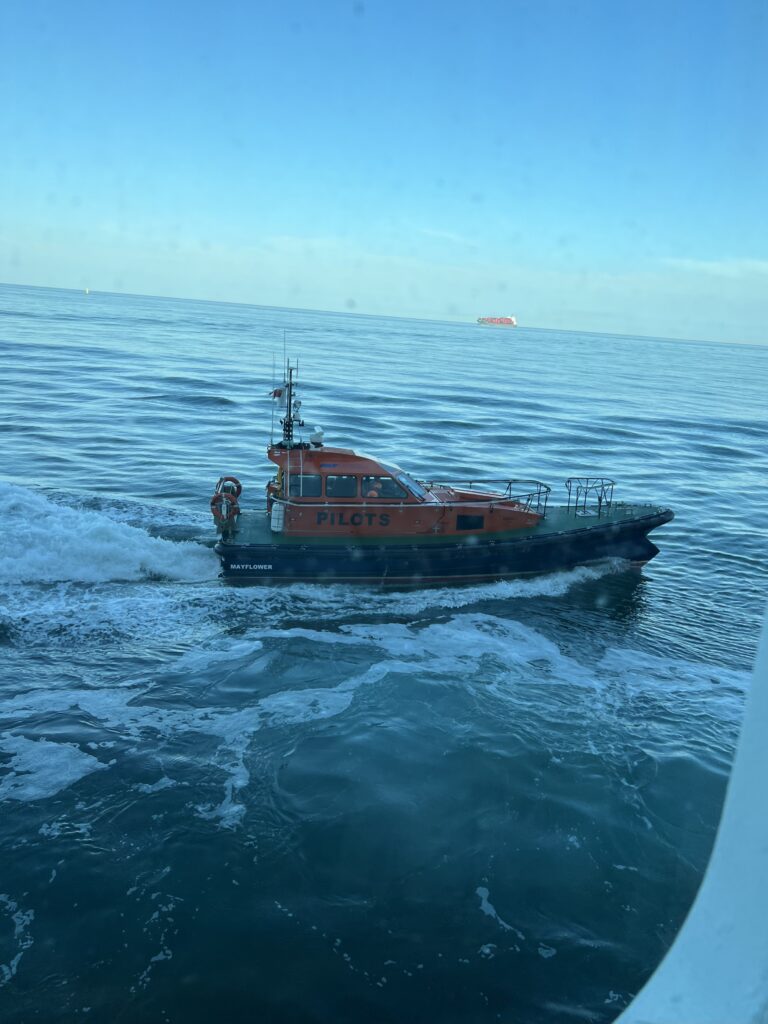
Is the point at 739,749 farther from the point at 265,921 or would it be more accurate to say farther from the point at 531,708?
the point at 531,708

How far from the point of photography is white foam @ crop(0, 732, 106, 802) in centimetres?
768

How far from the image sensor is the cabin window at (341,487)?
1406 cm

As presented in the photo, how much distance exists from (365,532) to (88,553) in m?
5.38

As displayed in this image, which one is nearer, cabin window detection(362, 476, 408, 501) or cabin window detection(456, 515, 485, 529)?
cabin window detection(362, 476, 408, 501)

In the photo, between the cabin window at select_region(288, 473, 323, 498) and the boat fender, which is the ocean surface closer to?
the boat fender

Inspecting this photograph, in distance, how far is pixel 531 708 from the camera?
9875 millimetres

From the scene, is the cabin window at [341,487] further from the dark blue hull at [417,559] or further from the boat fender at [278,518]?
the dark blue hull at [417,559]

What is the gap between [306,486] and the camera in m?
14.0

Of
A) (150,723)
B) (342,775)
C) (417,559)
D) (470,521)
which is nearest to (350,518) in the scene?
(417,559)

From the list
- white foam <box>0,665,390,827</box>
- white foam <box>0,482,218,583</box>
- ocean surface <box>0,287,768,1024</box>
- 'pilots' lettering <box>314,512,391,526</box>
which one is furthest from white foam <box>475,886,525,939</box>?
white foam <box>0,482,218,583</box>

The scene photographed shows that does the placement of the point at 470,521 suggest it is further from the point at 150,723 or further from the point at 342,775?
the point at 150,723

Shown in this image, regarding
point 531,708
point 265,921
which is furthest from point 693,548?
point 265,921

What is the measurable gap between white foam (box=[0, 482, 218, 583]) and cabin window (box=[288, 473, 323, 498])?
2167 mm

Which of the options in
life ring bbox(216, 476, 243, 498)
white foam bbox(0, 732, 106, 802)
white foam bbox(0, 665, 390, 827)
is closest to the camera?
white foam bbox(0, 732, 106, 802)
